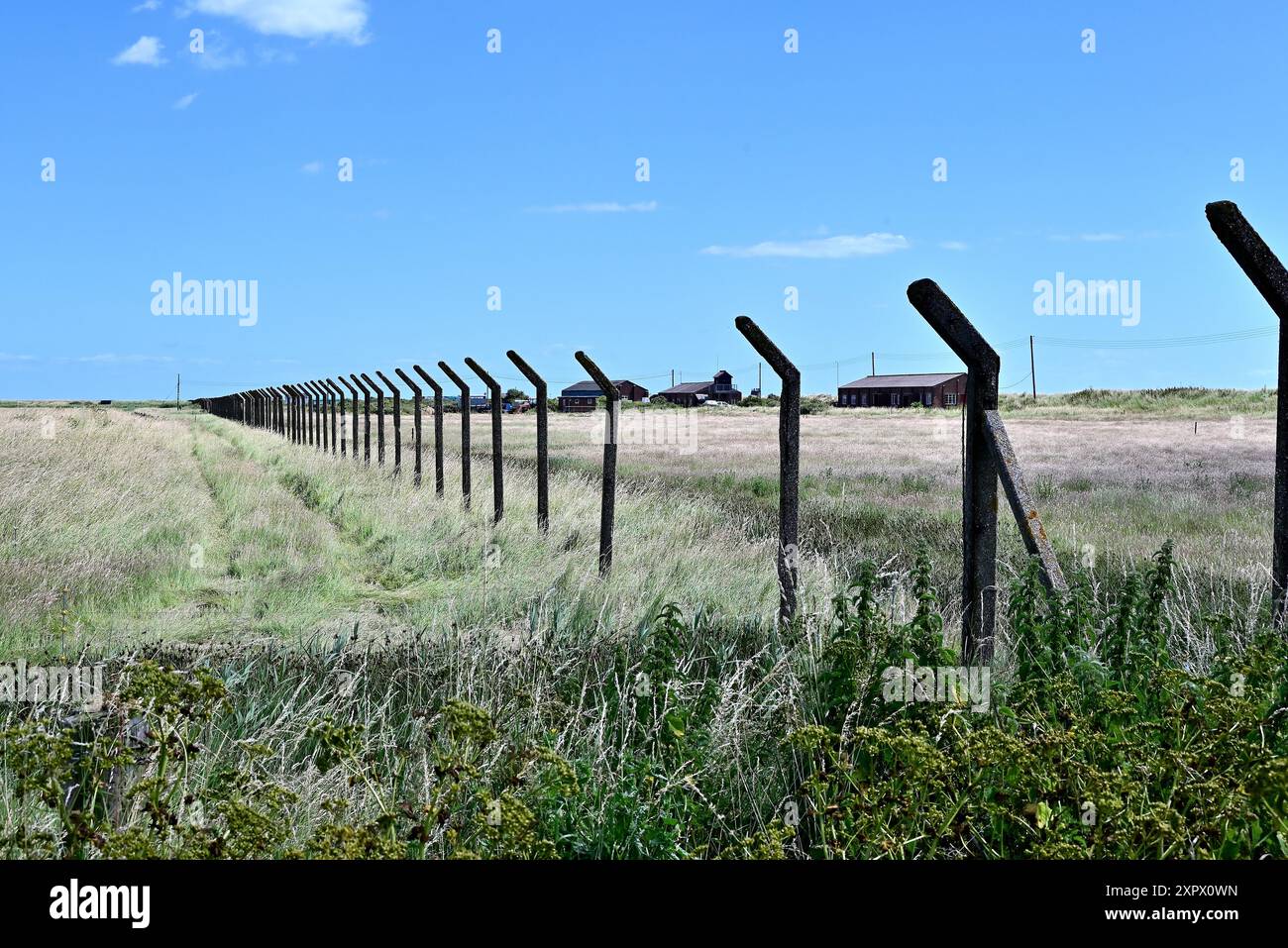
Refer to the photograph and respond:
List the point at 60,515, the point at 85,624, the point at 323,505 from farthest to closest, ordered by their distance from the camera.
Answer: the point at 323,505 < the point at 60,515 < the point at 85,624

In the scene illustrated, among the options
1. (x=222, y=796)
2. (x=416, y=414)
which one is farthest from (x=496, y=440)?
(x=222, y=796)

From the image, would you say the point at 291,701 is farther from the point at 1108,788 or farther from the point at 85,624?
the point at 85,624

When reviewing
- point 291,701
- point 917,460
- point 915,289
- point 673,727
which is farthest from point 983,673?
point 917,460

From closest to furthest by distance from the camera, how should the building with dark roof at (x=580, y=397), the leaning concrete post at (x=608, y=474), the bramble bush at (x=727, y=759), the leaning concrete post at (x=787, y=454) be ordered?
the bramble bush at (x=727, y=759)
the leaning concrete post at (x=787, y=454)
the leaning concrete post at (x=608, y=474)
the building with dark roof at (x=580, y=397)

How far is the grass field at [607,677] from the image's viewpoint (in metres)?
3.24

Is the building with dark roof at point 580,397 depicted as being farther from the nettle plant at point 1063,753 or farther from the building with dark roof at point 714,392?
the nettle plant at point 1063,753

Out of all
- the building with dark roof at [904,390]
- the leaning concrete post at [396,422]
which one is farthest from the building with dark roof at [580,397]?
the leaning concrete post at [396,422]

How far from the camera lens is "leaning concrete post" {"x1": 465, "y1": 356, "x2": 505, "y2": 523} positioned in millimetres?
13570

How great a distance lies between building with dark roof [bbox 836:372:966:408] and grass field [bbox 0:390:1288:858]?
300ft

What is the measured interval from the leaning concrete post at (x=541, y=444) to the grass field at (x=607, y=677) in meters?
0.25

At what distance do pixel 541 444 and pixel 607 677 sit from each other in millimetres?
7777

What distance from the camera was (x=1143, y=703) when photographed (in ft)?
13.8

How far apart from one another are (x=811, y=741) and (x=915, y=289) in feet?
9.46

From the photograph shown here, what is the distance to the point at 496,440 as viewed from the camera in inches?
561
